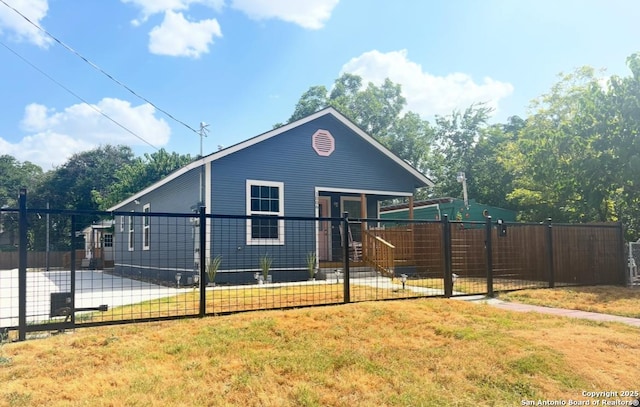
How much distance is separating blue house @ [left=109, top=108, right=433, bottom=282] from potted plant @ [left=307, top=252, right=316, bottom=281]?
0.32 m

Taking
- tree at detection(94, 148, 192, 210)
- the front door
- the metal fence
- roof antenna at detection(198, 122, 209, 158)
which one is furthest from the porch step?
tree at detection(94, 148, 192, 210)

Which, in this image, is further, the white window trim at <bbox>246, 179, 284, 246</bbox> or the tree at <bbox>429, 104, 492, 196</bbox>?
the tree at <bbox>429, 104, 492, 196</bbox>

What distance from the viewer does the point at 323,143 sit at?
14.2m

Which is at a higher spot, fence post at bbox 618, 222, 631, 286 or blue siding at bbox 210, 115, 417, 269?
blue siding at bbox 210, 115, 417, 269

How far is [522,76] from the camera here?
19672mm

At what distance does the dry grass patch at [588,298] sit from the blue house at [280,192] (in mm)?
5195

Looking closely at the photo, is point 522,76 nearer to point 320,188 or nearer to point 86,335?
point 320,188

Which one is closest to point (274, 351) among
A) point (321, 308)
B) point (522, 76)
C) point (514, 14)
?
point (321, 308)

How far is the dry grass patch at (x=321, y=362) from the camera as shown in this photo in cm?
368

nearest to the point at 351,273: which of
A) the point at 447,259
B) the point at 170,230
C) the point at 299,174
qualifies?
the point at 299,174

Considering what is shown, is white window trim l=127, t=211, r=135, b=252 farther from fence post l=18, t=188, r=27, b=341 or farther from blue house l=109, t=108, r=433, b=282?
fence post l=18, t=188, r=27, b=341

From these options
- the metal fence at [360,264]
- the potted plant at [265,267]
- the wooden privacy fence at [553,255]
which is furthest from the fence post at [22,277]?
the wooden privacy fence at [553,255]

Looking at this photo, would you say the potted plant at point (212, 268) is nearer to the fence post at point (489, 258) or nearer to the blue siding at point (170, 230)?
the blue siding at point (170, 230)

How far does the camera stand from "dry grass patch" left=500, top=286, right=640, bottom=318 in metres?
7.81
